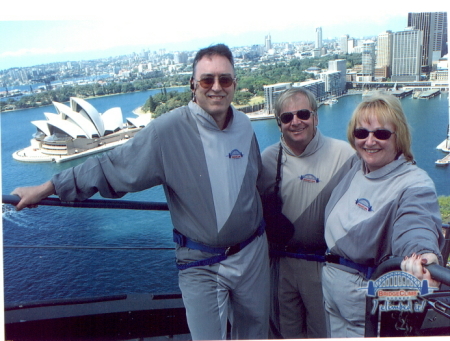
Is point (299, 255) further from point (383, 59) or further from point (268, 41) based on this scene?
point (383, 59)

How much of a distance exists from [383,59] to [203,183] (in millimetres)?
1595

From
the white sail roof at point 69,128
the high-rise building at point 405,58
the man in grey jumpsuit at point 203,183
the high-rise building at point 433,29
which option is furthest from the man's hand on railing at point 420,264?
the white sail roof at point 69,128

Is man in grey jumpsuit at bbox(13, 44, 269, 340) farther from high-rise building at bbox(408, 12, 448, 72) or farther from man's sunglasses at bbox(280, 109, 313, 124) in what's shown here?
high-rise building at bbox(408, 12, 448, 72)

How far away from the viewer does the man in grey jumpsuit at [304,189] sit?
1243 mm

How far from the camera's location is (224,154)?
1.09 metres

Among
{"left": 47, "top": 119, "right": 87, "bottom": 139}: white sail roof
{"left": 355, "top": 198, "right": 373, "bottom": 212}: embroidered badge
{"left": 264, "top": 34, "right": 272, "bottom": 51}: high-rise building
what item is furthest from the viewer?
{"left": 47, "top": 119, "right": 87, "bottom": 139}: white sail roof

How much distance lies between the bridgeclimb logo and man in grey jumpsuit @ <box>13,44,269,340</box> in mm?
371

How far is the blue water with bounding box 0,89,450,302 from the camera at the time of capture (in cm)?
182

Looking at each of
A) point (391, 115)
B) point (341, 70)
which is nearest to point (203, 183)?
point (391, 115)

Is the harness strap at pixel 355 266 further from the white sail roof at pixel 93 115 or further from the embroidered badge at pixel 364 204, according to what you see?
the white sail roof at pixel 93 115

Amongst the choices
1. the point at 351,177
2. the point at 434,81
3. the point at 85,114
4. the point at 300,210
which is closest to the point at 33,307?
the point at 300,210

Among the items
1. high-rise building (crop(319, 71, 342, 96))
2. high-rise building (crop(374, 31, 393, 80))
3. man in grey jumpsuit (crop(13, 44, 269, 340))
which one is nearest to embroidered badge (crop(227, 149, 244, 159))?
man in grey jumpsuit (crop(13, 44, 269, 340))

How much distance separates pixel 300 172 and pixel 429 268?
55 centimetres

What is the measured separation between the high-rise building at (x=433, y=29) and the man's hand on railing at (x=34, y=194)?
1191 millimetres
